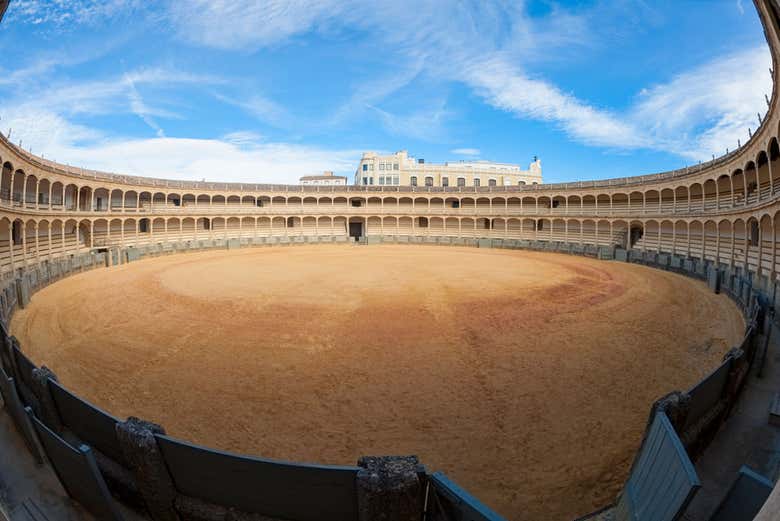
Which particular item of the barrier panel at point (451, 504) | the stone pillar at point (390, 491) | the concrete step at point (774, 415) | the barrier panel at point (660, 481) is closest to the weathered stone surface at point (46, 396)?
the stone pillar at point (390, 491)

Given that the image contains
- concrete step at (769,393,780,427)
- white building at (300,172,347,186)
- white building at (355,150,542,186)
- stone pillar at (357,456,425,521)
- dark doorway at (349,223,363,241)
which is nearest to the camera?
stone pillar at (357,456,425,521)

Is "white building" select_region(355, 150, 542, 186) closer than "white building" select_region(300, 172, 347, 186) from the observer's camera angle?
Yes

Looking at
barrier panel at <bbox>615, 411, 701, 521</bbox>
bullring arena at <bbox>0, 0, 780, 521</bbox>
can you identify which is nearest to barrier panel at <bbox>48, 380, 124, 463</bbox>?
bullring arena at <bbox>0, 0, 780, 521</bbox>

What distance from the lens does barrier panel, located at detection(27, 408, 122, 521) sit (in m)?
3.85

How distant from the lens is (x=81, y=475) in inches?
163

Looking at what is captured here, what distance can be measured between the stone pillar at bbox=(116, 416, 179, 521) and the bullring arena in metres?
0.03

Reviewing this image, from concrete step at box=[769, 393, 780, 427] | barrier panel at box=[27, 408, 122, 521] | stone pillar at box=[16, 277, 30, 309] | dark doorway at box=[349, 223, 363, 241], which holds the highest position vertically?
dark doorway at box=[349, 223, 363, 241]

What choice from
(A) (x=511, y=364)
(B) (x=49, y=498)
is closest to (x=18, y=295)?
(B) (x=49, y=498)

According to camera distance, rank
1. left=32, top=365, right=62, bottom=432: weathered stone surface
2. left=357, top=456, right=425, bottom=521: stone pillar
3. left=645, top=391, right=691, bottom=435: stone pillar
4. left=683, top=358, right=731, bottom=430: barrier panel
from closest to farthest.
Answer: left=357, top=456, right=425, bottom=521: stone pillar < left=645, top=391, right=691, bottom=435: stone pillar < left=683, top=358, right=731, bottom=430: barrier panel < left=32, top=365, right=62, bottom=432: weathered stone surface

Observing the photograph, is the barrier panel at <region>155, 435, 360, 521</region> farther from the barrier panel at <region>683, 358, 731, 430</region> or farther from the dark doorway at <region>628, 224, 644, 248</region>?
the dark doorway at <region>628, 224, 644, 248</region>

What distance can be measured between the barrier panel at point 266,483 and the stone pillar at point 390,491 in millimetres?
120

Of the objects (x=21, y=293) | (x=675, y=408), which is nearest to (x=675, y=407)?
(x=675, y=408)

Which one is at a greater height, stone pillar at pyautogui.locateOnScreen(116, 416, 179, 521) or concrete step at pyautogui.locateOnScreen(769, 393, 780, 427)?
stone pillar at pyautogui.locateOnScreen(116, 416, 179, 521)

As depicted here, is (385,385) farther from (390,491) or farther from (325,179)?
(325,179)
